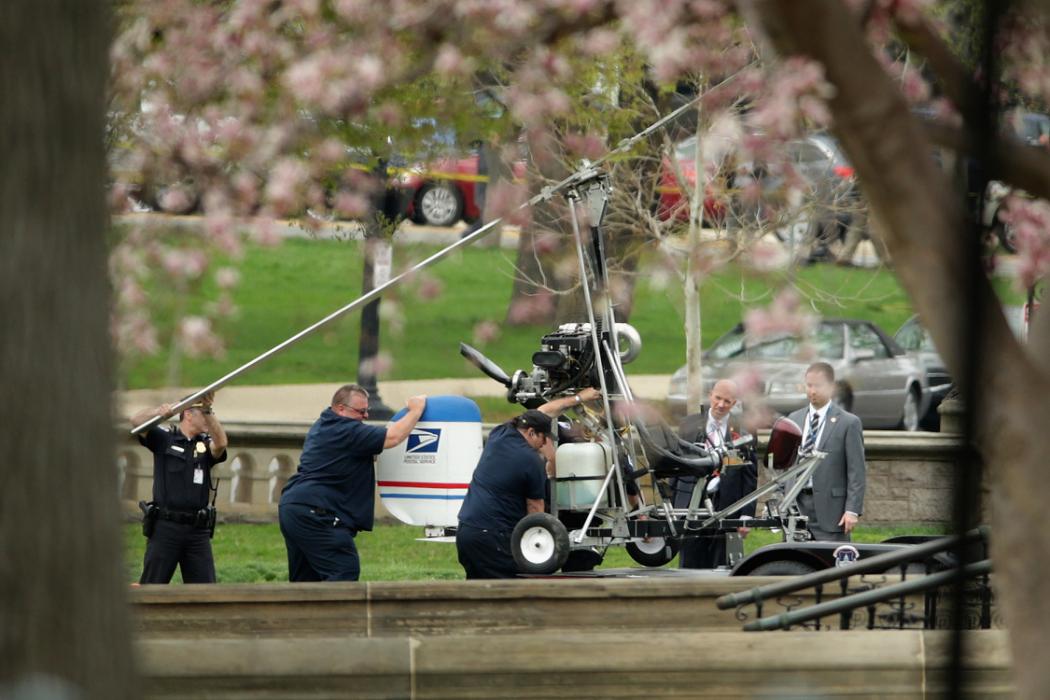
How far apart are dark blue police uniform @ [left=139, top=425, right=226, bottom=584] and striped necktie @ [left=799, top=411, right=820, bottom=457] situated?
3.86 metres

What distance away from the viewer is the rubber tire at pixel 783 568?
360 inches

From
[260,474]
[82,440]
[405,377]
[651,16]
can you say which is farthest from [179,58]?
[405,377]

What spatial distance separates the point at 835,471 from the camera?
11117mm

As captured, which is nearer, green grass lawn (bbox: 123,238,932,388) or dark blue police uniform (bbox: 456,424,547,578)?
dark blue police uniform (bbox: 456,424,547,578)

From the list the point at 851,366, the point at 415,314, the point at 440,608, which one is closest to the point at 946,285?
the point at 440,608

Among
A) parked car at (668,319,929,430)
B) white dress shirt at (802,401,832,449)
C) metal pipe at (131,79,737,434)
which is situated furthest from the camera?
parked car at (668,319,929,430)

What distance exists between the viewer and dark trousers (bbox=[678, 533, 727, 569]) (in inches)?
445

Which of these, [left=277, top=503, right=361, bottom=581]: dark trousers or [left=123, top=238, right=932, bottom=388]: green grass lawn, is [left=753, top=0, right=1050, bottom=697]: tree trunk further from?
[left=123, top=238, right=932, bottom=388]: green grass lawn

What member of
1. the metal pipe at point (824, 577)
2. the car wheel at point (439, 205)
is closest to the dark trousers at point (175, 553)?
the metal pipe at point (824, 577)

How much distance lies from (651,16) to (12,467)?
9.58 meters

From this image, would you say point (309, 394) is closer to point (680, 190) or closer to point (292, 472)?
point (292, 472)

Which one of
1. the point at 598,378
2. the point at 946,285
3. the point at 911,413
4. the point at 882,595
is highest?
the point at 911,413

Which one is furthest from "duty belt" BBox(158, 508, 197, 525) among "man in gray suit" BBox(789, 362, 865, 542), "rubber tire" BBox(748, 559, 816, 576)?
"man in gray suit" BBox(789, 362, 865, 542)

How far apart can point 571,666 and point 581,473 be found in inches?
211
